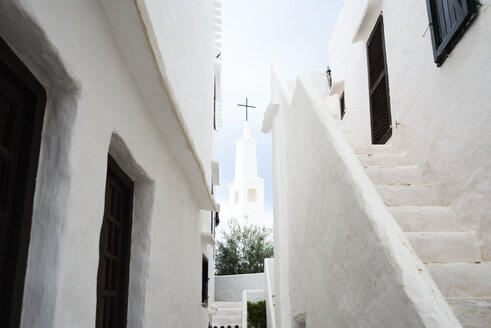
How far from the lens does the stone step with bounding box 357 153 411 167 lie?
17.1 ft

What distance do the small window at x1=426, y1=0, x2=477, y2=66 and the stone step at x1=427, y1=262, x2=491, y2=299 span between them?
200 centimetres

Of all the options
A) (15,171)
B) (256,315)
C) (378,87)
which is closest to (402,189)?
(378,87)

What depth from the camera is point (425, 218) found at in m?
4.06

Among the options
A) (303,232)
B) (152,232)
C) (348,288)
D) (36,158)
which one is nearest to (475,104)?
(348,288)

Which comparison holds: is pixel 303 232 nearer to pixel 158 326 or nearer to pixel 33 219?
pixel 158 326

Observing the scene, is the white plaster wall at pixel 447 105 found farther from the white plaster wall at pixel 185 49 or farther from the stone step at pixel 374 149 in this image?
the white plaster wall at pixel 185 49

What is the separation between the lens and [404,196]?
4.44m

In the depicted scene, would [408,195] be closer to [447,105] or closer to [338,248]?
[447,105]

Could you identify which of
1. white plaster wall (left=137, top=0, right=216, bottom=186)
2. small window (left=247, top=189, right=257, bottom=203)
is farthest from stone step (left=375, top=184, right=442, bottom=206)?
small window (left=247, top=189, right=257, bottom=203)

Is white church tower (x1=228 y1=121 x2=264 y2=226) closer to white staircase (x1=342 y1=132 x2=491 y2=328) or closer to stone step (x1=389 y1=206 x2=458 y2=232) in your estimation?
white staircase (x1=342 y1=132 x2=491 y2=328)

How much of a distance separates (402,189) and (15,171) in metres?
3.58

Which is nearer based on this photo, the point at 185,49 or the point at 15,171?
the point at 15,171

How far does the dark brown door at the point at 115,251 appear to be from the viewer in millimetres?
2785

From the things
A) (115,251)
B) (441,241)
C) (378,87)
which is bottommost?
(115,251)
